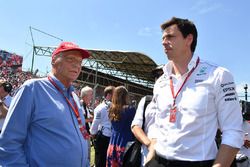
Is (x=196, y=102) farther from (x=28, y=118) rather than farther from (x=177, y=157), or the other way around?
(x=28, y=118)

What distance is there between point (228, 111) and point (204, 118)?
17 cm

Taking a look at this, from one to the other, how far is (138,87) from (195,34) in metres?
31.9

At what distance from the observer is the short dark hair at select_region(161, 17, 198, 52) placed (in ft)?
9.04

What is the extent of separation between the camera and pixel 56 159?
2498 mm

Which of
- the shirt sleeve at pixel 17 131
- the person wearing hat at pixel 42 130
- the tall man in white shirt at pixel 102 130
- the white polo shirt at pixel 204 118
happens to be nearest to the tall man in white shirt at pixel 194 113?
the white polo shirt at pixel 204 118

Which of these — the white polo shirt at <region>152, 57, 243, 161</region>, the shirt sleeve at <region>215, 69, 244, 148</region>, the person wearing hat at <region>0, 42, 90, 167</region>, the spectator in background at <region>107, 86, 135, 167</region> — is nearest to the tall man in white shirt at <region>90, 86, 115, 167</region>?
the spectator in background at <region>107, 86, 135, 167</region>

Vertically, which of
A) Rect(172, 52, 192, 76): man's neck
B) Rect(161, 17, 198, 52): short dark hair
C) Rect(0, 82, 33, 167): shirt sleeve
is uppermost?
Rect(161, 17, 198, 52): short dark hair

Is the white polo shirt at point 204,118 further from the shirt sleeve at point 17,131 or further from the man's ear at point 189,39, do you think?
the shirt sleeve at point 17,131

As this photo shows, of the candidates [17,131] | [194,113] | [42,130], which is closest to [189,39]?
[194,113]

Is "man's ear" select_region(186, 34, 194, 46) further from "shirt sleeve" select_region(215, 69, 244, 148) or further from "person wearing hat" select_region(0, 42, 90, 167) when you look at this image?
"person wearing hat" select_region(0, 42, 90, 167)

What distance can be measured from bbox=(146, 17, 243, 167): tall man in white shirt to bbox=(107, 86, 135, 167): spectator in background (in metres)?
3.05

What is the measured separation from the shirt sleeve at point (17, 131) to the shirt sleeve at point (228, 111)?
4.48ft

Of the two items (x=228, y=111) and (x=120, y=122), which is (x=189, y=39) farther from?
(x=120, y=122)

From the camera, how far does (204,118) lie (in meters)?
2.36
